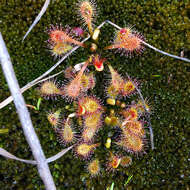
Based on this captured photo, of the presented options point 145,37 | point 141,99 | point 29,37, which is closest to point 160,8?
point 145,37

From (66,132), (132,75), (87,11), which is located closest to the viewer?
(87,11)

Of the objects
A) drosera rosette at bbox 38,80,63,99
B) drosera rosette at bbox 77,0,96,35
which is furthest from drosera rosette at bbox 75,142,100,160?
drosera rosette at bbox 77,0,96,35

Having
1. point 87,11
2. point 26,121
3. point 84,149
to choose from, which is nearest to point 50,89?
point 26,121

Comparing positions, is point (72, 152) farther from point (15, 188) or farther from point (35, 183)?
point (15, 188)

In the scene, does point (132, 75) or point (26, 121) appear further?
point (132, 75)

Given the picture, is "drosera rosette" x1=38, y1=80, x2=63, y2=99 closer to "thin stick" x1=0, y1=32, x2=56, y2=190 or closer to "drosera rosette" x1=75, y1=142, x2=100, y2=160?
"thin stick" x1=0, y1=32, x2=56, y2=190

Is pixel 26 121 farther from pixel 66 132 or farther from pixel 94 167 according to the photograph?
pixel 94 167

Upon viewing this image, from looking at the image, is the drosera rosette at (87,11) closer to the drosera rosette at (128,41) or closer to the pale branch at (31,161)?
the drosera rosette at (128,41)
